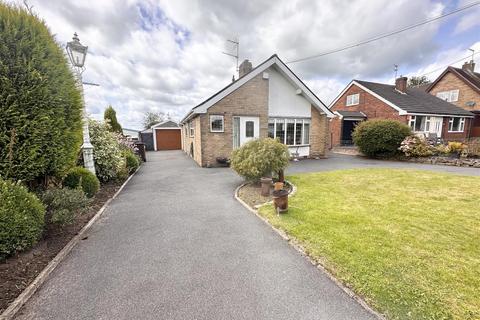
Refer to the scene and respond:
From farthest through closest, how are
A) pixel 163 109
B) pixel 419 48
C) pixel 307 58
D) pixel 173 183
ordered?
pixel 163 109, pixel 307 58, pixel 419 48, pixel 173 183

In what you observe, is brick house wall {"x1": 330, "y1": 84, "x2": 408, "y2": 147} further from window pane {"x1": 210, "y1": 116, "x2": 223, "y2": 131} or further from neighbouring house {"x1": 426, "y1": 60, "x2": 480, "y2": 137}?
window pane {"x1": 210, "y1": 116, "x2": 223, "y2": 131}

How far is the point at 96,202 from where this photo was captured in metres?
5.48

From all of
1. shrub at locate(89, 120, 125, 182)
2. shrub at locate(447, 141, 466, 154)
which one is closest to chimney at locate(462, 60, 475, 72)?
shrub at locate(447, 141, 466, 154)

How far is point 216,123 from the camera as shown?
10.7 meters

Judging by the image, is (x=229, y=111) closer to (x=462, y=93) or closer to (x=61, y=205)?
(x=61, y=205)

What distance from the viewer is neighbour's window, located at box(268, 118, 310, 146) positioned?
12.5m

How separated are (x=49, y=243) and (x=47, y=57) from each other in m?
3.32

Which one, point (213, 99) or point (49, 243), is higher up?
point (213, 99)

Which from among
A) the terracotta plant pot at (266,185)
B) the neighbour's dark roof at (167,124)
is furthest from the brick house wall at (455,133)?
the neighbour's dark roof at (167,124)

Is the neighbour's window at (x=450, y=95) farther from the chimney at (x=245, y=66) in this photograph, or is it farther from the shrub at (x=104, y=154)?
the shrub at (x=104, y=154)

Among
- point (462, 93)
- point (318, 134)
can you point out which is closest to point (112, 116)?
point (318, 134)

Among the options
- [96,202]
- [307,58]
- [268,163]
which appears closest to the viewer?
[96,202]

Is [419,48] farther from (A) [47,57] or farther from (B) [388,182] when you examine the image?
(A) [47,57]

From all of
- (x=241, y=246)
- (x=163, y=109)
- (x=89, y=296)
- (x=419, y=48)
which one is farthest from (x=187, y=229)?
(x=163, y=109)
